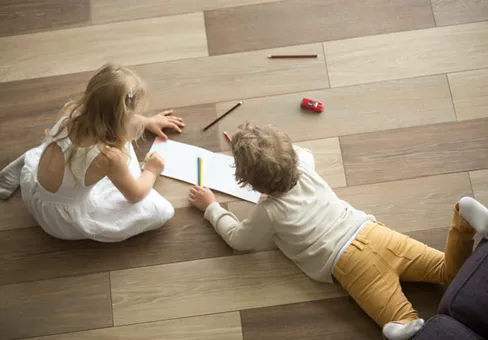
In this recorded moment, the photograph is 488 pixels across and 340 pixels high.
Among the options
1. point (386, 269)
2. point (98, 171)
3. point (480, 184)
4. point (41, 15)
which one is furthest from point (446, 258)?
point (41, 15)

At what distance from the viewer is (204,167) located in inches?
68.2

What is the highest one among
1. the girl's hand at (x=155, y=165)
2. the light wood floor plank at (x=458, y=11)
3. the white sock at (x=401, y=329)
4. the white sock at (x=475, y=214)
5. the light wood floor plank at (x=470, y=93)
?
the light wood floor plank at (x=458, y=11)

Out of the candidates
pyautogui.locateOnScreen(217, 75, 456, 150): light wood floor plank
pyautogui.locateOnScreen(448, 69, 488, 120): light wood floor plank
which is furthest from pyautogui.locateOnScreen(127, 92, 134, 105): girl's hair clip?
pyautogui.locateOnScreen(448, 69, 488, 120): light wood floor plank

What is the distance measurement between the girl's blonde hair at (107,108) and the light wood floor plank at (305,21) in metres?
0.56

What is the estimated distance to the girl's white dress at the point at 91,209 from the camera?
1564 mm

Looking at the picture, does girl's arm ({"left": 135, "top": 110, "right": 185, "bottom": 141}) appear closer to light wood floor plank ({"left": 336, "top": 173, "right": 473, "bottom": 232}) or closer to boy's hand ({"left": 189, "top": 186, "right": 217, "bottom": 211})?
boy's hand ({"left": 189, "top": 186, "right": 217, "bottom": 211})

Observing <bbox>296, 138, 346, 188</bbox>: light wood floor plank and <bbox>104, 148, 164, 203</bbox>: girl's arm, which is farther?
<bbox>296, 138, 346, 188</bbox>: light wood floor plank

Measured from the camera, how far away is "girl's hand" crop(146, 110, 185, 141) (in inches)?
68.6

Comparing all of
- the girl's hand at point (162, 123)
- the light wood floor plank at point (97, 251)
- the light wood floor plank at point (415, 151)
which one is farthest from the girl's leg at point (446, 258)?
the girl's hand at point (162, 123)

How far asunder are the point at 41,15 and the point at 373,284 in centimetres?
133

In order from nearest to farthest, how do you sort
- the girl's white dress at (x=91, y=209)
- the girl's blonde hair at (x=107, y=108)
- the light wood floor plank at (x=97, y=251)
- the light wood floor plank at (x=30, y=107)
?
the girl's blonde hair at (x=107, y=108) → the girl's white dress at (x=91, y=209) → the light wood floor plank at (x=97, y=251) → the light wood floor plank at (x=30, y=107)

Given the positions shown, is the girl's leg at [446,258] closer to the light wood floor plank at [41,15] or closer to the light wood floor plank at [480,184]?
the light wood floor plank at [480,184]

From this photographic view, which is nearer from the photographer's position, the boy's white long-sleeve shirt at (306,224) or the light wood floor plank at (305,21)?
the boy's white long-sleeve shirt at (306,224)

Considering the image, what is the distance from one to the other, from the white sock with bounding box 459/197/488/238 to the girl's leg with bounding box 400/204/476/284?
3 cm
